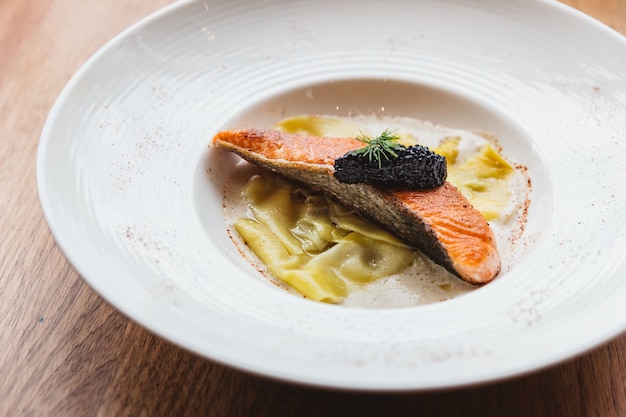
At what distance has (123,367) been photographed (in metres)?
2.63

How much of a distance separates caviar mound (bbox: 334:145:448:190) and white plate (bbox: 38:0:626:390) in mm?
563

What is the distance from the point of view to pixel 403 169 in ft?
10.3

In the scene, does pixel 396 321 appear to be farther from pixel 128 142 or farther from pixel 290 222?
pixel 128 142

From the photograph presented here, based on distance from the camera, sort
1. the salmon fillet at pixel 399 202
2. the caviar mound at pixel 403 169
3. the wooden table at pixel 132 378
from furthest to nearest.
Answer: the caviar mound at pixel 403 169, the salmon fillet at pixel 399 202, the wooden table at pixel 132 378

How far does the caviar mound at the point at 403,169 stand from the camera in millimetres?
3156

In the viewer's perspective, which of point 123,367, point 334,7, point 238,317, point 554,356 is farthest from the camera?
point 334,7

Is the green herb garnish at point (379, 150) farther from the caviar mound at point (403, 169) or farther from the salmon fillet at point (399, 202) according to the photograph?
the salmon fillet at point (399, 202)

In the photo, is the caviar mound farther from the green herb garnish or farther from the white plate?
the white plate

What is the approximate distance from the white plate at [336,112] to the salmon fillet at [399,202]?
202mm

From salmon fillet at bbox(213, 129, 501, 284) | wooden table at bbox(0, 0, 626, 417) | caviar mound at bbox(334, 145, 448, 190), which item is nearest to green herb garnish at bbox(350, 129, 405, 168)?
caviar mound at bbox(334, 145, 448, 190)

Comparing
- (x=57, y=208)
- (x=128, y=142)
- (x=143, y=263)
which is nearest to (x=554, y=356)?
(x=143, y=263)

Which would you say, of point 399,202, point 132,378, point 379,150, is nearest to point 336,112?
point 379,150

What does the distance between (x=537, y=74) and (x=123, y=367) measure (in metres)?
2.67

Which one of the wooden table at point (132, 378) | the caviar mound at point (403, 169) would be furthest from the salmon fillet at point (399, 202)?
the wooden table at point (132, 378)
